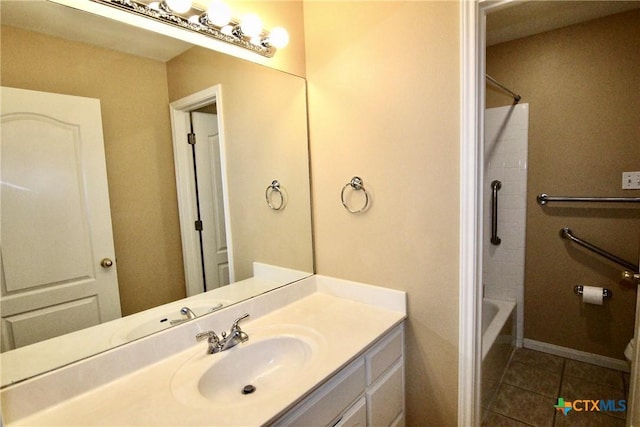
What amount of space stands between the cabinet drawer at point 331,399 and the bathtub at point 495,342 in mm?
864

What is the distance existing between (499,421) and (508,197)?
61.1 inches

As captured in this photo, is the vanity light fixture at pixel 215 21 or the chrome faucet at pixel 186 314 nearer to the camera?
the vanity light fixture at pixel 215 21

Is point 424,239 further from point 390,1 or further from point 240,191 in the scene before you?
point 390,1

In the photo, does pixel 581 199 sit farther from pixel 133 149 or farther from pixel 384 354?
pixel 133 149

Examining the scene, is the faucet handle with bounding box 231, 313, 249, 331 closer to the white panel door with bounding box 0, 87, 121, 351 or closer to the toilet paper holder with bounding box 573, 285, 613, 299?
the white panel door with bounding box 0, 87, 121, 351

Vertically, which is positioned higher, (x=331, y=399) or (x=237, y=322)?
(x=237, y=322)

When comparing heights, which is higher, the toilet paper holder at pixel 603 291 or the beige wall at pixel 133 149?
Answer: the beige wall at pixel 133 149

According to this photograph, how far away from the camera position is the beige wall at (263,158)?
1.45 m

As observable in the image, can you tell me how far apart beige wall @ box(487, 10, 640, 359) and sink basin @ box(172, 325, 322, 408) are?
211 cm

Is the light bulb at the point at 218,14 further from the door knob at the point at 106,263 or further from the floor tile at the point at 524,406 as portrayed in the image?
the floor tile at the point at 524,406

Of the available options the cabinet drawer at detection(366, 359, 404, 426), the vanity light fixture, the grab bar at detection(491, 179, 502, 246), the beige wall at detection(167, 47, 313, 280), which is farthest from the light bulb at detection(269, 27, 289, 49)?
the grab bar at detection(491, 179, 502, 246)

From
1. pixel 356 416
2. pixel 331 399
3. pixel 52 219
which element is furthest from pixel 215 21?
pixel 356 416

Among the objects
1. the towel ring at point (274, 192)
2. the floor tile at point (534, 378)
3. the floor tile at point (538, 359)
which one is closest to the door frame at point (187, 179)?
the towel ring at point (274, 192)

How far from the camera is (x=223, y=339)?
1.19m
